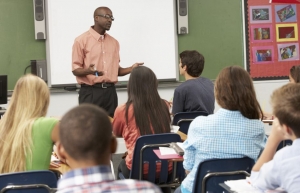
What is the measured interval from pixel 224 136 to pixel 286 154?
92 centimetres

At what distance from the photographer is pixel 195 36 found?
310 inches

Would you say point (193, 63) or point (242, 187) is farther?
point (193, 63)

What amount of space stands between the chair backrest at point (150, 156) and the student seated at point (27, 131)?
2.98 ft

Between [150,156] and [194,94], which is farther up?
[194,94]

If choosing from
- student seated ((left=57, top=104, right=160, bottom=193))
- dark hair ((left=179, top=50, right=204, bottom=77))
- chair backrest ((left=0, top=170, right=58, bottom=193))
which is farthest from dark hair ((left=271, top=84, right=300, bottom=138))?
dark hair ((left=179, top=50, right=204, bottom=77))

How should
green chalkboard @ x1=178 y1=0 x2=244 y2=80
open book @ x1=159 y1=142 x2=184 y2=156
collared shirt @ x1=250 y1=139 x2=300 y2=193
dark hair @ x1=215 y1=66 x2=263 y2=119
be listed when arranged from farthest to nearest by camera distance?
1. green chalkboard @ x1=178 y1=0 x2=244 y2=80
2. open book @ x1=159 y1=142 x2=184 y2=156
3. dark hair @ x1=215 y1=66 x2=263 y2=119
4. collared shirt @ x1=250 y1=139 x2=300 y2=193

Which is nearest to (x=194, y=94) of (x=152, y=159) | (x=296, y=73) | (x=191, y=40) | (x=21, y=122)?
(x=296, y=73)

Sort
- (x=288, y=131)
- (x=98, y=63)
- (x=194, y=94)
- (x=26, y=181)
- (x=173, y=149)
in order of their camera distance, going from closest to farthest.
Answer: (x=288, y=131) → (x=26, y=181) → (x=173, y=149) → (x=194, y=94) → (x=98, y=63)

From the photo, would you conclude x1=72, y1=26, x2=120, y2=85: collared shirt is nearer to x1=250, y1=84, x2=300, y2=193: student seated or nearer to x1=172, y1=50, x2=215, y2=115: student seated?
x1=172, y1=50, x2=215, y2=115: student seated

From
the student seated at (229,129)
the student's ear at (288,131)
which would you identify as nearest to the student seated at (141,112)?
the student seated at (229,129)

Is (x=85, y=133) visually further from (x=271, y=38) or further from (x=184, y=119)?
(x=271, y=38)

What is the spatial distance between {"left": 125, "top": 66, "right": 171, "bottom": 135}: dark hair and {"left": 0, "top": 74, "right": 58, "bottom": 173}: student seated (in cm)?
112

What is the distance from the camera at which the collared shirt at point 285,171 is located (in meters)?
2.34

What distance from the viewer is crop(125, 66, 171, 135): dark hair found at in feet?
14.3
